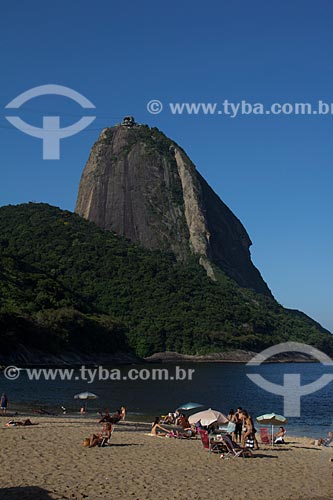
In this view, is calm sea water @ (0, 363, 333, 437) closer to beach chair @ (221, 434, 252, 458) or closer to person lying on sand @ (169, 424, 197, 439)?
person lying on sand @ (169, 424, 197, 439)

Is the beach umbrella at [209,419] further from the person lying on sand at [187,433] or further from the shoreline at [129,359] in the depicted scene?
the shoreline at [129,359]

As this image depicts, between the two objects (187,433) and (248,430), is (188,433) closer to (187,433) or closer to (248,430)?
(187,433)

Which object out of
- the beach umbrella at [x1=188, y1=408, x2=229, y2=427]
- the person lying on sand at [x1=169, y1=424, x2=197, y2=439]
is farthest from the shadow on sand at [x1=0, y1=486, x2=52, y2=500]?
the beach umbrella at [x1=188, y1=408, x2=229, y2=427]

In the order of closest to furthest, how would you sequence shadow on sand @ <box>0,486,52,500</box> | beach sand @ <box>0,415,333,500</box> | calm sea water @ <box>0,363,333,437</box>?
shadow on sand @ <box>0,486,52,500</box>
beach sand @ <box>0,415,333,500</box>
calm sea water @ <box>0,363,333,437</box>

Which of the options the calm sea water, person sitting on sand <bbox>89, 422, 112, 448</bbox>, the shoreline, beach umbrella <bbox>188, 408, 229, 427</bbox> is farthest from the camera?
the shoreline

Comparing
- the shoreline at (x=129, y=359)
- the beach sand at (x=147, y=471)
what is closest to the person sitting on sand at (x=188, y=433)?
the beach sand at (x=147, y=471)

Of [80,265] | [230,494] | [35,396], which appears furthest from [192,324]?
[230,494]

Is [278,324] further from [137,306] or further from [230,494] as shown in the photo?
[230,494]

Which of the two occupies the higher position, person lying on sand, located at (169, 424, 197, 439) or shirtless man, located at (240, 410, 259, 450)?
shirtless man, located at (240, 410, 259, 450)
